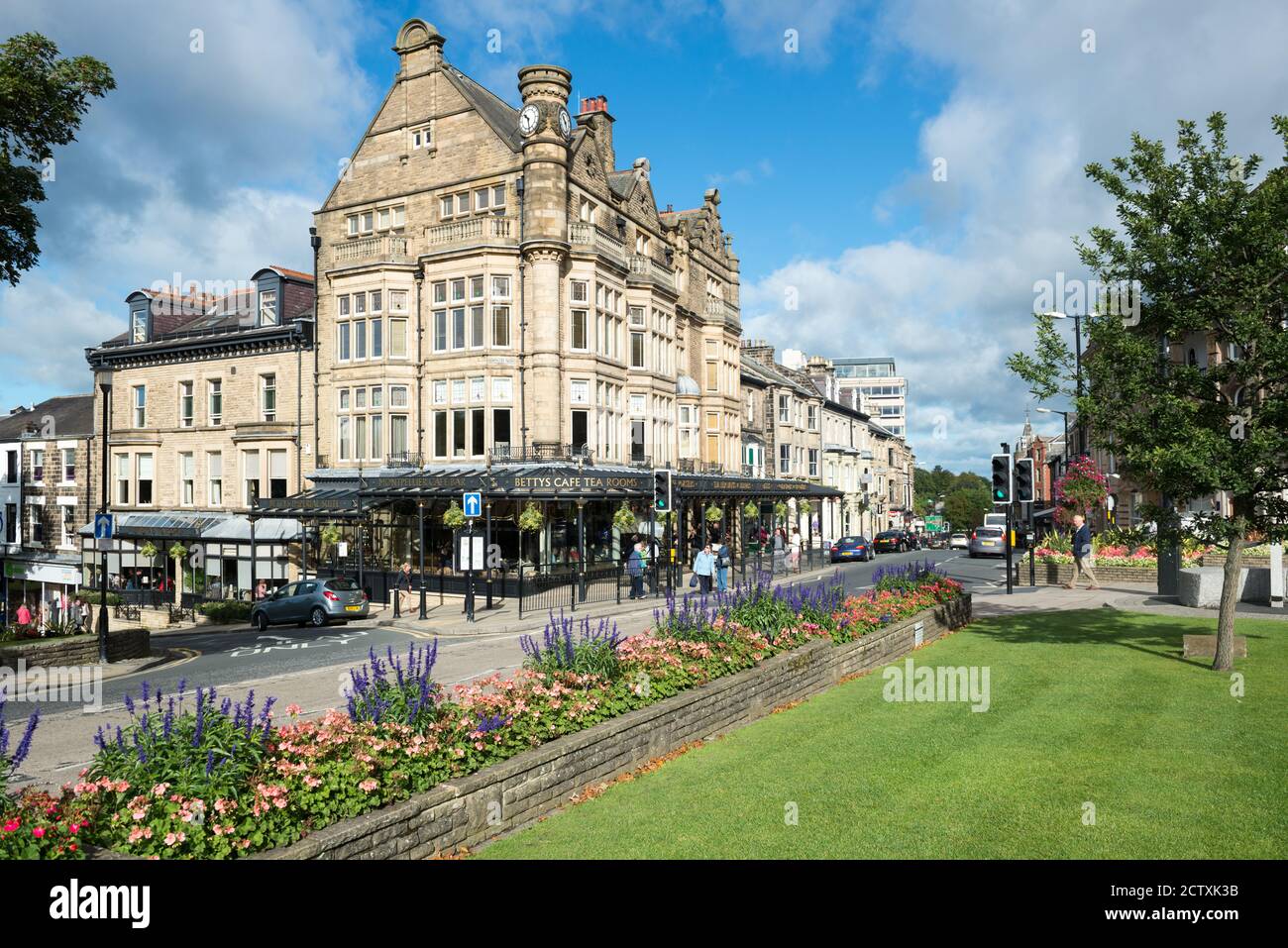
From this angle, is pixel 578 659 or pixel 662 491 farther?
pixel 662 491

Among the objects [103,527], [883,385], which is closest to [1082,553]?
[103,527]

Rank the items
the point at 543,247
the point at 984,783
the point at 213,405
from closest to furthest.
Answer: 1. the point at 984,783
2. the point at 543,247
3. the point at 213,405

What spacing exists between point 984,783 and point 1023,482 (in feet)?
61.3

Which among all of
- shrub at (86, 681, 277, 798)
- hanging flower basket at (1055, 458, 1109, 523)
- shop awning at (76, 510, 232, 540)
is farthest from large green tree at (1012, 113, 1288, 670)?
shop awning at (76, 510, 232, 540)

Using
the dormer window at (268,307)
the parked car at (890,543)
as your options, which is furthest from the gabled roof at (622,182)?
the parked car at (890,543)

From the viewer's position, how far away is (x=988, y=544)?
52469 mm

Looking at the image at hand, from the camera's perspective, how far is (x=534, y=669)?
1002cm

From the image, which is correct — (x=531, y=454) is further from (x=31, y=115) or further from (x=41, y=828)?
(x=41, y=828)

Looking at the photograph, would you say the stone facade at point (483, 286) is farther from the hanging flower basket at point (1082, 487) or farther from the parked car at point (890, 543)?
the parked car at point (890, 543)

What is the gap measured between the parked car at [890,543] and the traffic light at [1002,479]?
3400cm

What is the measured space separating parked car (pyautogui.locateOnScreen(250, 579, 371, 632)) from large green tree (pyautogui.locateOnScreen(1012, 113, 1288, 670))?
68.4 ft

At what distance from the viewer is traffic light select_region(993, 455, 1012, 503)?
23.9 metres
